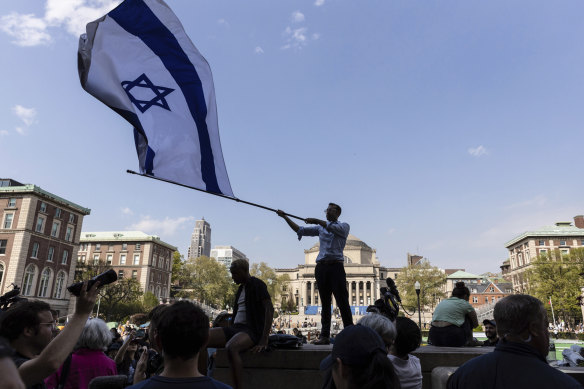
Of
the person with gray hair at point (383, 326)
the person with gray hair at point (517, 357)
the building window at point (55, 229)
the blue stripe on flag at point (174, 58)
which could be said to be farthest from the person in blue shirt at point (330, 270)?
the building window at point (55, 229)

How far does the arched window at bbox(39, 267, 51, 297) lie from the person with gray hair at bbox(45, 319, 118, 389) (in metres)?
56.8

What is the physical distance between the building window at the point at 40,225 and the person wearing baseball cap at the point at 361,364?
5914 cm

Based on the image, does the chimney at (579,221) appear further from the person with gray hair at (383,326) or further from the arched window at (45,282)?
the person with gray hair at (383,326)

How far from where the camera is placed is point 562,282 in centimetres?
5931

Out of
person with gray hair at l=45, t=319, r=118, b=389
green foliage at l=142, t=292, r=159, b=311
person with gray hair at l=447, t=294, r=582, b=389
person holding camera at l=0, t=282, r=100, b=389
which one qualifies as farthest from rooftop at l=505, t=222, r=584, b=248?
person holding camera at l=0, t=282, r=100, b=389

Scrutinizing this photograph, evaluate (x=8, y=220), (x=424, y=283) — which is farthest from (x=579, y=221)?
(x=8, y=220)

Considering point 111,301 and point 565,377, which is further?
point 111,301

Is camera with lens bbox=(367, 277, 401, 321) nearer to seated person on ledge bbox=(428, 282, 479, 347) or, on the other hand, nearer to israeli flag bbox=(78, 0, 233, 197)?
A: seated person on ledge bbox=(428, 282, 479, 347)

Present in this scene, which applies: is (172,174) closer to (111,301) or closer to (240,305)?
(240,305)

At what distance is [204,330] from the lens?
7.51 feet

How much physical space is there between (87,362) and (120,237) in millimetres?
81759

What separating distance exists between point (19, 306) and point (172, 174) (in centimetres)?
309

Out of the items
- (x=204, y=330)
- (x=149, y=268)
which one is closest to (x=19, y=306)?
(x=204, y=330)

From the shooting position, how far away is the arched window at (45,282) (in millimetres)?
51200
